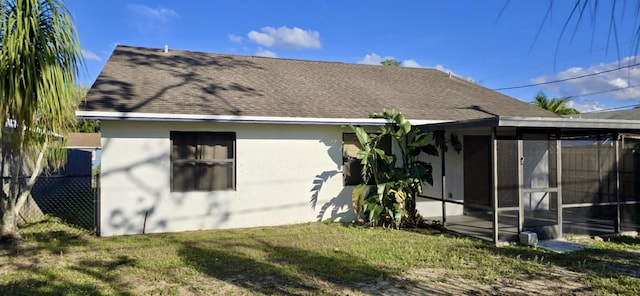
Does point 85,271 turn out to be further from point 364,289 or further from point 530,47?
point 530,47

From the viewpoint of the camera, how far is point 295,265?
615 cm

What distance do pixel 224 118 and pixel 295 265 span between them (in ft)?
11.9

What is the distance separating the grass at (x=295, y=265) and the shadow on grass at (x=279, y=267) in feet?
0.05

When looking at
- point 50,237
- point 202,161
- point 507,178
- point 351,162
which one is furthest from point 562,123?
point 50,237

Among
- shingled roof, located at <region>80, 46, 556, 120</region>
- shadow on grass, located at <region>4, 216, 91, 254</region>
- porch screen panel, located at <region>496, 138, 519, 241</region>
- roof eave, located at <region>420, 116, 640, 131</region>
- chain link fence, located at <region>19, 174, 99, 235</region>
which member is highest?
shingled roof, located at <region>80, 46, 556, 120</region>

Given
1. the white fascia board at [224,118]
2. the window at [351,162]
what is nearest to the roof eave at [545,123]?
the white fascia board at [224,118]

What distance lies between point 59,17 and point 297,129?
491 centimetres

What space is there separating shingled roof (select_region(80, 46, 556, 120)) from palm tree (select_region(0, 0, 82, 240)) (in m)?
1.11

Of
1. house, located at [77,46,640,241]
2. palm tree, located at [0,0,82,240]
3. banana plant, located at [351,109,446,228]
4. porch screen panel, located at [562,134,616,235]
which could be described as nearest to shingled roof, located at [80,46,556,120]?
house, located at [77,46,640,241]

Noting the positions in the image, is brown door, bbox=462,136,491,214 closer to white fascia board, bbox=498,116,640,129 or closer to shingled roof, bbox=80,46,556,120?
shingled roof, bbox=80,46,556,120

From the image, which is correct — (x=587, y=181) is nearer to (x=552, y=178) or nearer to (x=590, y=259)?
(x=552, y=178)

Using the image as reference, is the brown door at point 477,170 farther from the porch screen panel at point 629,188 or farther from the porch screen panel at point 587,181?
the porch screen panel at point 629,188

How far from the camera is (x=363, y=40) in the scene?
2045cm

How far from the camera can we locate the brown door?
8656mm
